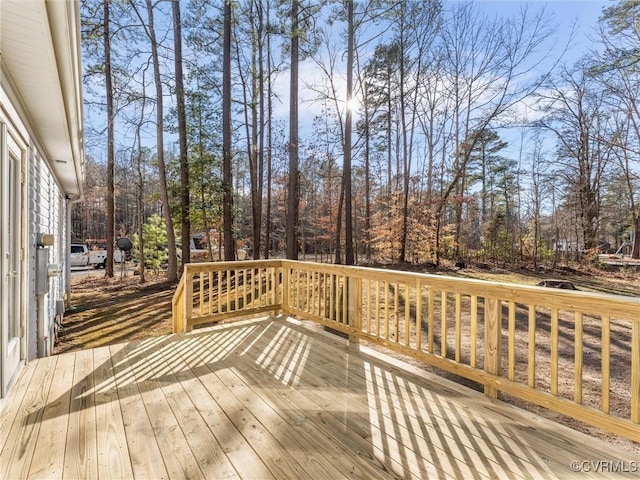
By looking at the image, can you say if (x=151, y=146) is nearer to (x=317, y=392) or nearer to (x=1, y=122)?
(x=1, y=122)

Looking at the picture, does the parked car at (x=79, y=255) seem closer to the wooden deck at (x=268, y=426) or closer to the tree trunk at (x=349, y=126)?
the tree trunk at (x=349, y=126)

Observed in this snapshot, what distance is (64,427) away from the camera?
6.28ft

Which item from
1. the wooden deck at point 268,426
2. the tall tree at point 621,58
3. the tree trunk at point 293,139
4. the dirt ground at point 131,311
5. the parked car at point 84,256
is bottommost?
the dirt ground at point 131,311

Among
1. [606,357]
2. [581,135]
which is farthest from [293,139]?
[581,135]

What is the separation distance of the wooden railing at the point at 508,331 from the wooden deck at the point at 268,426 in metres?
0.18

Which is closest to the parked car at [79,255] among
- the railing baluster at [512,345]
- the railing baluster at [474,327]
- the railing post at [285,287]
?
the railing post at [285,287]

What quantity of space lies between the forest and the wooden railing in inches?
158

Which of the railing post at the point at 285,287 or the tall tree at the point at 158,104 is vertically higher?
the tall tree at the point at 158,104

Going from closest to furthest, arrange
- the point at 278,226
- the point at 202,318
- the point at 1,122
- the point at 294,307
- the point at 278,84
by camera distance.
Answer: the point at 1,122, the point at 202,318, the point at 294,307, the point at 278,84, the point at 278,226

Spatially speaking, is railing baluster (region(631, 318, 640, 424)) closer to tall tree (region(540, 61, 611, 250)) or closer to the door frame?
the door frame

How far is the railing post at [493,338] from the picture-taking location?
2279mm

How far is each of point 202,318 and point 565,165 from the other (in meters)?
16.3

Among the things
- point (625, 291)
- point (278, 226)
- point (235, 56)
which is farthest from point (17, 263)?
point (278, 226)

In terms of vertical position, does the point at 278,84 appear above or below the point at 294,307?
above
